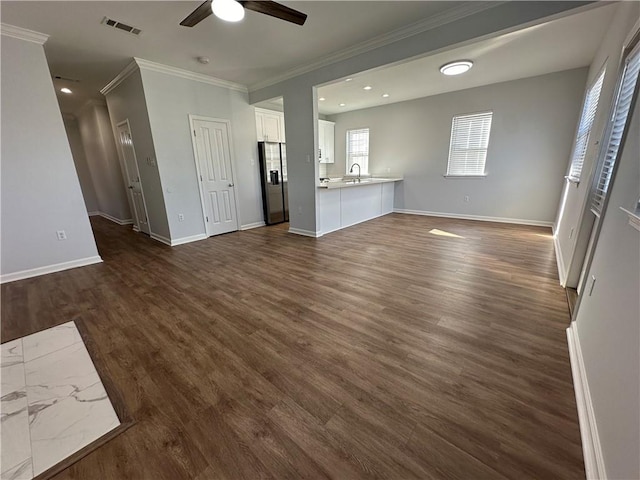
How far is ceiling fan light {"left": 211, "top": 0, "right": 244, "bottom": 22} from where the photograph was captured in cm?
199

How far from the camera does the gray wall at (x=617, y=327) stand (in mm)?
935

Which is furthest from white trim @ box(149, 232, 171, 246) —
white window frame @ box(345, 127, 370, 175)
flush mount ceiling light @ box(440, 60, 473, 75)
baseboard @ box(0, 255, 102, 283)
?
flush mount ceiling light @ box(440, 60, 473, 75)

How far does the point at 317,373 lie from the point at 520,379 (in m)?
1.24

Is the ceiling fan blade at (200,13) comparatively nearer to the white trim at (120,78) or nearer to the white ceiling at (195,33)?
the white ceiling at (195,33)

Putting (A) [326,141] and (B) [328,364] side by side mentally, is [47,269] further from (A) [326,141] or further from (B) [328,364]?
(A) [326,141]

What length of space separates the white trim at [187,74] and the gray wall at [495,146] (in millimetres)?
3426

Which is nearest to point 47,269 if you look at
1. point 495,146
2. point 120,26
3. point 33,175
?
point 33,175

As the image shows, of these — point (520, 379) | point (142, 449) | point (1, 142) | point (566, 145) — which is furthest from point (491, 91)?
point (1, 142)

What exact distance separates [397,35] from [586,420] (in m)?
3.83

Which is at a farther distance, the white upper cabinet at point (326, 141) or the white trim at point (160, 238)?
the white upper cabinet at point (326, 141)

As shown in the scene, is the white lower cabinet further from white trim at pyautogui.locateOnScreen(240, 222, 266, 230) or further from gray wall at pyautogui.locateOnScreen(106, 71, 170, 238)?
gray wall at pyautogui.locateOnScreen(106, 71, 170, 238)

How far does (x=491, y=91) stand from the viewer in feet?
17.0

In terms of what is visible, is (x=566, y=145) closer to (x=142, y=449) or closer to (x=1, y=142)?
(x=142, y=449)

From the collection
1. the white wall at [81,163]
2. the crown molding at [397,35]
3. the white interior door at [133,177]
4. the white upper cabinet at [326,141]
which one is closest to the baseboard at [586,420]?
the crown molding at [397,35]
